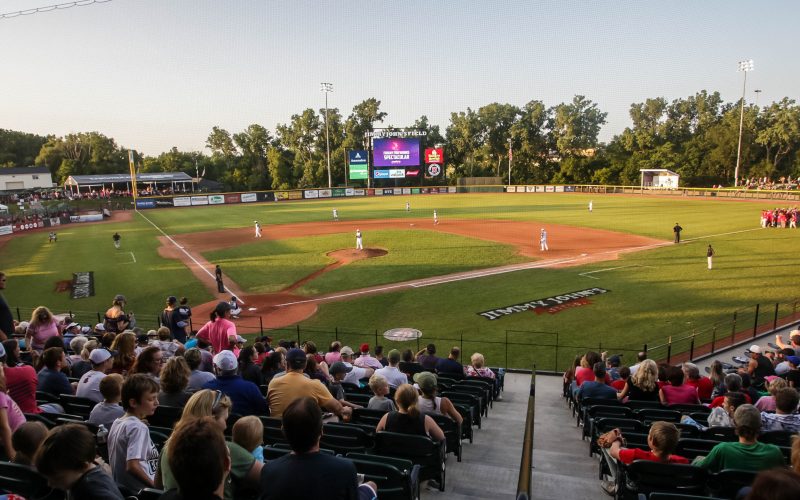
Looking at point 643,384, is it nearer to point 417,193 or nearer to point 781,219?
point 781,219

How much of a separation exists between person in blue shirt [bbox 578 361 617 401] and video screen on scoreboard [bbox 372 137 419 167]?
3169 inches

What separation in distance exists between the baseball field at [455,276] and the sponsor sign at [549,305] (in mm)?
130

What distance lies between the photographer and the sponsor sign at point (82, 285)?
85.0ft

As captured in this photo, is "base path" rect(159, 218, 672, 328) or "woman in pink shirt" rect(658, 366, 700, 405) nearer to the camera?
→ "woman in pink shirt" rect(658, 366, 700, 405)

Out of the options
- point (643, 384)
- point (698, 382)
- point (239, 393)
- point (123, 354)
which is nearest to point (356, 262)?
point (123, 354)

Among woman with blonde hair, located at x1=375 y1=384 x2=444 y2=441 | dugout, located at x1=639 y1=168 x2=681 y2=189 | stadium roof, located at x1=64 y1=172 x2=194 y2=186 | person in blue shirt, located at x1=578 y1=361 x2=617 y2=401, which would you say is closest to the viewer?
woman with blonde hair, located at x1=375 y1=384 x2=444 y2=441

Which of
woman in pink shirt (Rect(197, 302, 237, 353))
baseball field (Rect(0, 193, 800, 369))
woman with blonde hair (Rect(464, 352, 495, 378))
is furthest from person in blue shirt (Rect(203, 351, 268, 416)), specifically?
baseball field (Rect(0, 193, 800, 369))

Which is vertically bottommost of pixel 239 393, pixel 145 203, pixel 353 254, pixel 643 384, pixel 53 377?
pixel 353 254

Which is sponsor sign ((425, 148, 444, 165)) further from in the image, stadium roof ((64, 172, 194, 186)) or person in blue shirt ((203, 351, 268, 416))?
person in blue shirt ((203, 351, 268, 416))

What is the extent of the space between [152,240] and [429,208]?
3466cm

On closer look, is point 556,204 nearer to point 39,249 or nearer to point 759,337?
point 759,337

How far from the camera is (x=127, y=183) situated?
100 m

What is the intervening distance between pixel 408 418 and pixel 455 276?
70.3 ft

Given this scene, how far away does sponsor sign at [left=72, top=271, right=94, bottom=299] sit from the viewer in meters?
25.9
